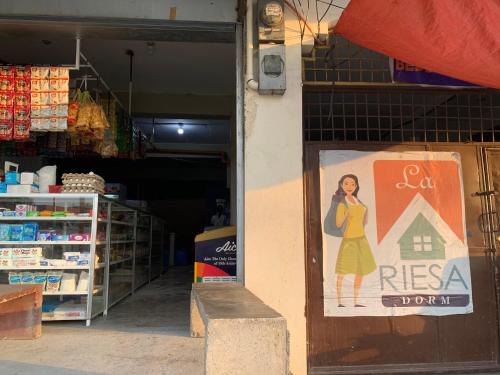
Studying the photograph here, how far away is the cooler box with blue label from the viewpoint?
446 centimetres

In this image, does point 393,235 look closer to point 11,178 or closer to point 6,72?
point 11,178

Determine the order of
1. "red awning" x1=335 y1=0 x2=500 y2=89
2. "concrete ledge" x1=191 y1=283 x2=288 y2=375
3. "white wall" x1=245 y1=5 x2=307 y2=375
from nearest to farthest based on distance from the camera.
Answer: "concrete ledge" x1=191 y1=283 x2=288 y2=375 < "red awning" x1=335 y1=0 x2=500 y2=89 < "white wall" x1=245 y1=5 x2=307 y2=375

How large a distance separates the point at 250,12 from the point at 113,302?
4231 mm

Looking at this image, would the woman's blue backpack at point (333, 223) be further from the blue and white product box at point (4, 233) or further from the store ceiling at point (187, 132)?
the store ceiling at point (187, 132)

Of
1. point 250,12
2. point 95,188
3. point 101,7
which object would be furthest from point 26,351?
point 250,12

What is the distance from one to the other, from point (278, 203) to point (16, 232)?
2.98 metres

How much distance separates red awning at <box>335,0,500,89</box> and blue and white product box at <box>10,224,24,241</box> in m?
4.21

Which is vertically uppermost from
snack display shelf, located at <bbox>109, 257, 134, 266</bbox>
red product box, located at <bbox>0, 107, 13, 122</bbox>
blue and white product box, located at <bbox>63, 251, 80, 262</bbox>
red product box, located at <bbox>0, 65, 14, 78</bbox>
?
red product box, located at <bbox>0, 65, 14, 78</bbox>

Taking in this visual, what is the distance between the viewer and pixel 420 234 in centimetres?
439

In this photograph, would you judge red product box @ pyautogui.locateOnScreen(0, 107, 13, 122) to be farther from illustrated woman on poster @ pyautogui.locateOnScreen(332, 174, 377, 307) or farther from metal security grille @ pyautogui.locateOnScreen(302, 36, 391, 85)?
illustrated woman on poster @ pyautogui.locateOnScreen(332, 174, 377, 307)

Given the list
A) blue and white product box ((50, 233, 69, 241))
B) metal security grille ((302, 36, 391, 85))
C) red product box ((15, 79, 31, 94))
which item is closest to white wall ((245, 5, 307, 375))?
metal security grille ((302, 36, 391, 85))

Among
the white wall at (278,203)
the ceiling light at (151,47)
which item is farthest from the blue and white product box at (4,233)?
the ceiling light at (151,47)

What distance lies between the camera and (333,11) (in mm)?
4426

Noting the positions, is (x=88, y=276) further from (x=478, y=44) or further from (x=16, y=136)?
(x=478, y=44)
